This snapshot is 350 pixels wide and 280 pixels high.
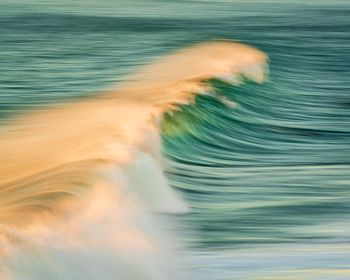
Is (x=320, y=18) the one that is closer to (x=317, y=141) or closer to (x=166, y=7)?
(x=166, y=7)

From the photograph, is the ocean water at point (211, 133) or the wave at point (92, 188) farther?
the ocean water at point (211, 133)

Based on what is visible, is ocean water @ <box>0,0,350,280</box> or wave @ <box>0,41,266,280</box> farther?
ocean water @ <box>0,0,350,280</box>

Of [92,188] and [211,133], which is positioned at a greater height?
[211,133]

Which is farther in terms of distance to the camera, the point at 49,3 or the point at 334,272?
the point at 49,3

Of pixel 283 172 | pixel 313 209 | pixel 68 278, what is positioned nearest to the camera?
pixel 68 278

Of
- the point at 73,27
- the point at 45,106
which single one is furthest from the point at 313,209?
the point at 73,27

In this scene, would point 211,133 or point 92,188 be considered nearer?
point 92,188

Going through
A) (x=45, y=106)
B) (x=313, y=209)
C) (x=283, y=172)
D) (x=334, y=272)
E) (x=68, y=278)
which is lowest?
(x=68, y=278)
